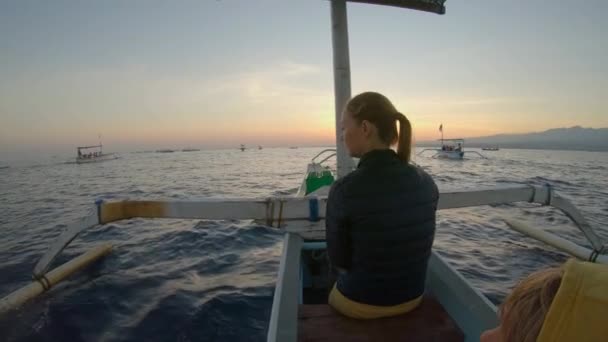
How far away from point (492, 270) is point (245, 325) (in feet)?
17.6

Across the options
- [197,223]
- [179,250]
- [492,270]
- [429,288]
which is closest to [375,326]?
[429,288]

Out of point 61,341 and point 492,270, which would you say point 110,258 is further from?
point 492,270

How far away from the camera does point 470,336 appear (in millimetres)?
2477

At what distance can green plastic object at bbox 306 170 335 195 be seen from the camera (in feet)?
27.7

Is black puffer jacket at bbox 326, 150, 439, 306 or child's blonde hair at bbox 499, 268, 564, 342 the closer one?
child's blonde hair at bbox 499, 268, 564, 342

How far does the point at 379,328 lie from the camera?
2379 millimetres

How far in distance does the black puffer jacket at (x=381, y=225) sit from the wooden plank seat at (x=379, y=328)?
0.25 meters

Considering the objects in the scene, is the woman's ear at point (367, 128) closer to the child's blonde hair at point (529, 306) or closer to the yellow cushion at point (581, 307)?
the child's blonde hair at point (529, 306)

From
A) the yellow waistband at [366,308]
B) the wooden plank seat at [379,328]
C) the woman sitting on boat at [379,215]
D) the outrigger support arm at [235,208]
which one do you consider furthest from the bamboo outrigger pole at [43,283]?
the woman sitting on boat at [379,215]

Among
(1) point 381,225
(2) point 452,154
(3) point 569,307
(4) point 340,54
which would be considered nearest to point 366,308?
(1) point 381,225

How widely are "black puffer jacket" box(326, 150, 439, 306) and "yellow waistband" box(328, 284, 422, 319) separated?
0.09 meters

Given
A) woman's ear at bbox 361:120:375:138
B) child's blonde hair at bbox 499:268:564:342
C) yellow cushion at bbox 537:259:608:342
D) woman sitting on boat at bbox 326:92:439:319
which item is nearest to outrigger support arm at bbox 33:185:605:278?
woman sitting on boat at bbox 326:92:439:319

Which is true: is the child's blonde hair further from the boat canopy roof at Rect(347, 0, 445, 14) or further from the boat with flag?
the boat canopy roof at Rect(347, 0, 445, 14)

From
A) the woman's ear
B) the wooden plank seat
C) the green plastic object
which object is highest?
the woman's ear
